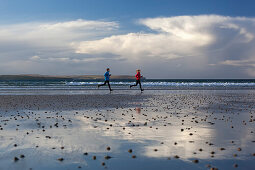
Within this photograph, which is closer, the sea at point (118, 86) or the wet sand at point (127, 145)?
the wet sand at point (127, 145)

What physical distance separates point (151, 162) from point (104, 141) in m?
2.65

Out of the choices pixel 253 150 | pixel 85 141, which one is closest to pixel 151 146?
pixel 85 141

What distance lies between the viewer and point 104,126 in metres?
12.3

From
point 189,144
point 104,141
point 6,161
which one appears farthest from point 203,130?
point 6,161

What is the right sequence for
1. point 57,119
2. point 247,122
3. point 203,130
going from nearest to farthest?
point 203,130 < point 247,122 < point 57,119

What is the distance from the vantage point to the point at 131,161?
709 centimetres

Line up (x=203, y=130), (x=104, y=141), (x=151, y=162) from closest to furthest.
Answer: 1. (x=151, y=162)
2. (x=104, y=141)
3. (x=203, y=130)

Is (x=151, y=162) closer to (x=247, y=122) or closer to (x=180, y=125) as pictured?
(x=180, y=125)

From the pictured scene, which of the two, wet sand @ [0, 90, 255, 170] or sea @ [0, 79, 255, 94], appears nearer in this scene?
wet sand @ [0, 90, 255, 170]

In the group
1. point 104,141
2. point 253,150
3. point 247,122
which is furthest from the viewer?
point 247,122

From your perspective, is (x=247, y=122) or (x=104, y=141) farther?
(x=247, y=122)

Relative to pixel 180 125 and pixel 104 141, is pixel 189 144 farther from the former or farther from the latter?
pixel 180 125

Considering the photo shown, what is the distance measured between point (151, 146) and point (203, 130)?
355 cm

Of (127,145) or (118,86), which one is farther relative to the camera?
(118,86)
